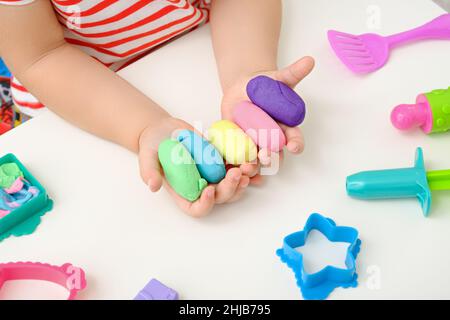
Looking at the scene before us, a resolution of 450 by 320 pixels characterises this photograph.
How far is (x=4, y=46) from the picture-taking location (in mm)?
663

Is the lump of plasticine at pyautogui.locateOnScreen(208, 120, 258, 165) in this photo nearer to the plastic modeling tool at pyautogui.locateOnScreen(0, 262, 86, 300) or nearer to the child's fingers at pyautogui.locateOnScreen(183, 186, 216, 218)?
the child's fingers at pyautogui.locateOnScreen(183, 186, 216, 218)

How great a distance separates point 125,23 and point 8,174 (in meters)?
0.27

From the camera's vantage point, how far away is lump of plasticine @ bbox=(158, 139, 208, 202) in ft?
1.81

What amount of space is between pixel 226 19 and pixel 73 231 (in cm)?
35

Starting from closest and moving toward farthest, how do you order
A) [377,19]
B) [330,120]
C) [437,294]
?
1. [437,294]
2. [330,120]
3. [377,19]

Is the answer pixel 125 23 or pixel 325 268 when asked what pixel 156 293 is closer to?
pixel 325 268

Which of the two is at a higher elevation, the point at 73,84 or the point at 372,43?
the point at 372,43

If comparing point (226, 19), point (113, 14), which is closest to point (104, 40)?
point (113, 14)

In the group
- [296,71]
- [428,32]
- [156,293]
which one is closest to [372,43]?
[428,32]

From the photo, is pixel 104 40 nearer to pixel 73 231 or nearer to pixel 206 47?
pixel 206 47

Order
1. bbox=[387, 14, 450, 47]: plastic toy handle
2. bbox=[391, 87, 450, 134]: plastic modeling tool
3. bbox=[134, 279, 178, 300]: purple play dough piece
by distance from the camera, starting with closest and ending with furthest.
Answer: bbox=[134, 279, 178, 300]: purple play dough piece
bbox=[391, 87, 450, 134]: plastic modeling tool
bbox=[387, 14, 450, 47]: plastic toy handle

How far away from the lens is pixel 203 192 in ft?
1.83

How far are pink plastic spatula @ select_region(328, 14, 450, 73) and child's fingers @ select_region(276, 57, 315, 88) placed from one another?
0.13 m

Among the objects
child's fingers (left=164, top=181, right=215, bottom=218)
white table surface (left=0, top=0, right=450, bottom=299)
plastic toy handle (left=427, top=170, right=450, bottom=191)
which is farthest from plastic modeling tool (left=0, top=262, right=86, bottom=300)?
plastic toy handle (left=427, top=170, right=450, bottom=191)
